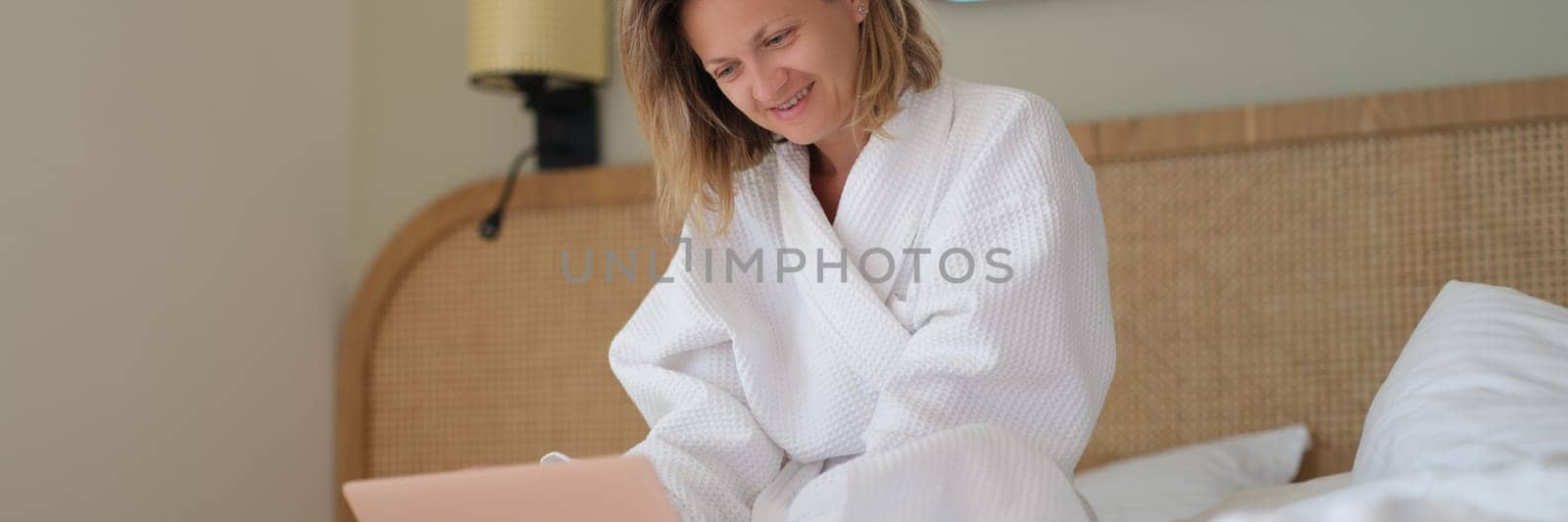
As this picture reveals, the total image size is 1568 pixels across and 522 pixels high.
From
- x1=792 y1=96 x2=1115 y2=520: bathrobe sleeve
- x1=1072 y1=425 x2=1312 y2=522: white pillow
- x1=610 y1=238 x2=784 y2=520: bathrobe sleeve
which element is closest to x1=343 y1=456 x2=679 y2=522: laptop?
x1=792 y1=96 x2=1115 y2=520: bathrobe sleeve

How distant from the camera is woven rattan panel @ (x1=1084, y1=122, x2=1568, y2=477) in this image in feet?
5.64

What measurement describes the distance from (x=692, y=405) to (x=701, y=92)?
1.07 ft

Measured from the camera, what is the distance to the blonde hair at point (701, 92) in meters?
1.39

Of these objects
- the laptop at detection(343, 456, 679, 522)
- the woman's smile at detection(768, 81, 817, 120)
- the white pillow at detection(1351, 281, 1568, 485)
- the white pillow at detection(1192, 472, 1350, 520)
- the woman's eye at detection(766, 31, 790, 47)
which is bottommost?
the white pillow at detection(1192, 472, 1350, 520)

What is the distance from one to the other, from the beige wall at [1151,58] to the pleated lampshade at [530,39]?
0.37 ft

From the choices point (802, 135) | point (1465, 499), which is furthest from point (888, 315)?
point (1465, 499)

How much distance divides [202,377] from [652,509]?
140 centimetres

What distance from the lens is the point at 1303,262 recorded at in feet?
5.98

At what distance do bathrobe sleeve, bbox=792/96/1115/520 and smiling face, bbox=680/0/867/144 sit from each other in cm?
14

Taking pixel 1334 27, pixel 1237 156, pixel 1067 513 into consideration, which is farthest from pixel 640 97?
pixel 1334 27

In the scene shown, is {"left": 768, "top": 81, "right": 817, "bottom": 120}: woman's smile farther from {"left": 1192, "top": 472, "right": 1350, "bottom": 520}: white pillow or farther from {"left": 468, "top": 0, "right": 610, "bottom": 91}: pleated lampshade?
{"left": 468, "top": 0, "right": 610, "bottom": 91}: pleated lampshade

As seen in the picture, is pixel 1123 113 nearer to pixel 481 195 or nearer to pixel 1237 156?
pixel 1237 156

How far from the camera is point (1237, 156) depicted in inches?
72.9

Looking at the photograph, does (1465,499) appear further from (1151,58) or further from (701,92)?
(1151,58)
